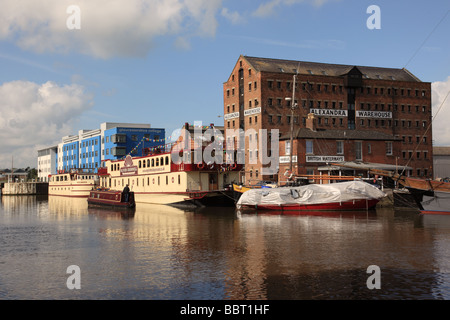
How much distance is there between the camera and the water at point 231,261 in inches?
558

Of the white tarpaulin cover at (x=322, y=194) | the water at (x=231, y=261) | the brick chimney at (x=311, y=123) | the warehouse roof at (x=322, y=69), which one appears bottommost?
the water at (x=231, y=261)

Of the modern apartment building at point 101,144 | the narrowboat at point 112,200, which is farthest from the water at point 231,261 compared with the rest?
the modern apartment building at point 101,144

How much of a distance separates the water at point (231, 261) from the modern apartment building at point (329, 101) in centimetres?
4501

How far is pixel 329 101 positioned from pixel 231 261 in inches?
2559

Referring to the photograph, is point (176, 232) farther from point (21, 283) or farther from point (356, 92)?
point (356, 92)

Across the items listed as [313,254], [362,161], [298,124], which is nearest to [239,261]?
[313,254]

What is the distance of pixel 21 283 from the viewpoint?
50.9 feet

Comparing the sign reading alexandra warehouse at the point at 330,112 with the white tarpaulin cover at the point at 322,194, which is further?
the sign reading alexandra warehouse at the point at 330,112

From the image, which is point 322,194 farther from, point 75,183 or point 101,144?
point 101,144

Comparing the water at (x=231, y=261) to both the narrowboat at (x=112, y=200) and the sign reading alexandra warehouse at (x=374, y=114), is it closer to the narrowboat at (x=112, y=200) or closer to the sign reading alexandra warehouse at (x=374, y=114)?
the narrowboat at (x=112, y=200)

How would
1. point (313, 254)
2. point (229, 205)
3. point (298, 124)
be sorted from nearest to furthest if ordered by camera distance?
1. point (313, 254)
2. point (229, 205)
3. point (298, 124)

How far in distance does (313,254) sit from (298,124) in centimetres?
5786
